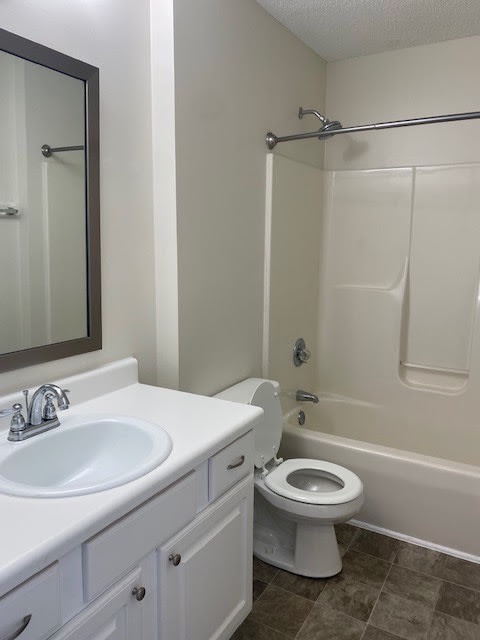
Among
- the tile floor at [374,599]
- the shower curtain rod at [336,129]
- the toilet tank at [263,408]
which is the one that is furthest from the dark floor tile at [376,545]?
the shower curtain rod at [336,129]

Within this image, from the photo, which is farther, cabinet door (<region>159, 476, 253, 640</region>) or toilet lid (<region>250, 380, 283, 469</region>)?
toilet lid (<region>250, 380, 283, 469</region>)

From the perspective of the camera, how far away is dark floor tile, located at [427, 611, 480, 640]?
179cm

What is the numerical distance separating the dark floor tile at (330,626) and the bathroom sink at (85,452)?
984 millimetres

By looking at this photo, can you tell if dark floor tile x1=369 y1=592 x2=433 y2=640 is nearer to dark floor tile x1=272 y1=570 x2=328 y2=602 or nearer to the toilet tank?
dark floor tile x1=272 y1=570 x2=328 y2=602

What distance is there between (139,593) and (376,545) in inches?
57.9

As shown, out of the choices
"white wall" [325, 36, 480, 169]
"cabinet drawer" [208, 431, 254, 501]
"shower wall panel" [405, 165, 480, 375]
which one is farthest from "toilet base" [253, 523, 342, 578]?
"white wall" [325, 36, 480, 169]

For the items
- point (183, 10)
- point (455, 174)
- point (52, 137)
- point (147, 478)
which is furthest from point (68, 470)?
point (455, 174)

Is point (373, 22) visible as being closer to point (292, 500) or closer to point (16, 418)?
point (292, 500)

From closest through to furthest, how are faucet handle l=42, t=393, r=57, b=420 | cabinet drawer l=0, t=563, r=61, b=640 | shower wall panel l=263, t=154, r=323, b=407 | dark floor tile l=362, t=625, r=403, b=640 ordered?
1. cabinet drawer l=0, t=563, r=61, b=640
2. faucet handle l=42, t=393, r=57, b=420
3. dark floor tile l=362, t=625, r=403, b=640
4. shower wall panel l=263, t=154, r=323, b=407

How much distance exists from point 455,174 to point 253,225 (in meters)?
1.18

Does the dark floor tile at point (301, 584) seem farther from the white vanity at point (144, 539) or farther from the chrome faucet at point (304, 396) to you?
the chrome faucet at point (304, 396)

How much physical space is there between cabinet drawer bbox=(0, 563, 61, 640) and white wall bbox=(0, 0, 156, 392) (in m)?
0.67

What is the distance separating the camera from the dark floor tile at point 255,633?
1788 mm

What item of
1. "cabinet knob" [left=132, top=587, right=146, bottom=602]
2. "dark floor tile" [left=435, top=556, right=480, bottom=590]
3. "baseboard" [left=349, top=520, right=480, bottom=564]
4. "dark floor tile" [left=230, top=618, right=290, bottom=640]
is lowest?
"dark floor tile" [left=230, top=618, right=290, bottom=640]
